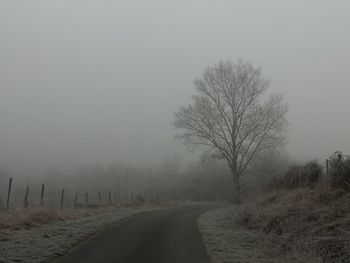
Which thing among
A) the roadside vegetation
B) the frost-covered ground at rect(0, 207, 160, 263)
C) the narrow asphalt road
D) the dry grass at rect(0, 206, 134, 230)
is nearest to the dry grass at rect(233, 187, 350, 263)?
the roadside vegetation

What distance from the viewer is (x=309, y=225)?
15461 millimetres

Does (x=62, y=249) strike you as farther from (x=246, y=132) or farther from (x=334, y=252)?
(x=246, y=132)

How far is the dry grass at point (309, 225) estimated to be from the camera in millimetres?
11953

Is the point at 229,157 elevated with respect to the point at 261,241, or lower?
elevated

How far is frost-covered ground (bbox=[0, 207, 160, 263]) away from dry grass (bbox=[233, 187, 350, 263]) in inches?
255

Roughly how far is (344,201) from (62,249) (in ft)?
32.7

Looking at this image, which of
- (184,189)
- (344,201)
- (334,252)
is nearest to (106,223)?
(344,201)

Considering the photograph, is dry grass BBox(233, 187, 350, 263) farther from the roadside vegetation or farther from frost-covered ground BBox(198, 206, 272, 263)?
frost-covered ground BBox(198, 206, 272, 263)

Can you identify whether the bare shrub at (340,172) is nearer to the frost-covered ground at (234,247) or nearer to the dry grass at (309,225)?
the dry grass at (309,225)

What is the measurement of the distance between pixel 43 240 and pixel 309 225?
8882 millimetres

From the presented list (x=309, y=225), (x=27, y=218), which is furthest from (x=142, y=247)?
(x=27, y=218)

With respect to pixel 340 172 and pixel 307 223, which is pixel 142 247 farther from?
pixel 340 172

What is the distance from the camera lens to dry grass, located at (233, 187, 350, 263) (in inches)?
471

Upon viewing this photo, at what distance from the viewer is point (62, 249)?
1368 cm
